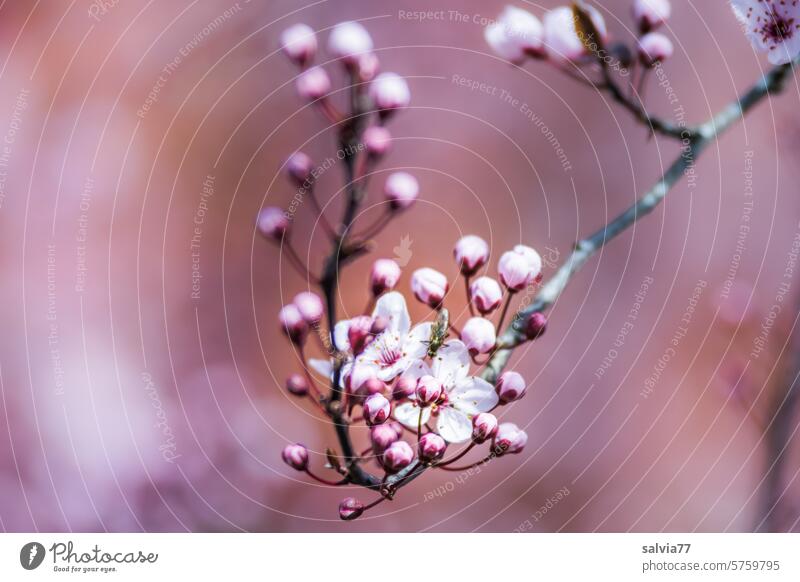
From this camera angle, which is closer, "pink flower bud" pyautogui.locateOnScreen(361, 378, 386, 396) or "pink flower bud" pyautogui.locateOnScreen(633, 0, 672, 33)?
"pink flower bud" pyautogui.locateOnScreen(361, 378, 386, 396)

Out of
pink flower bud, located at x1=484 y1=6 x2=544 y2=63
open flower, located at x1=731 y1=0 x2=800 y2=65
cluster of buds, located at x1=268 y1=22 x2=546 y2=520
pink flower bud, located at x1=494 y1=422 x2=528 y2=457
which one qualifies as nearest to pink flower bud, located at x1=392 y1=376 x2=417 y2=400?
cluster of buds, located at x1=268 y1=22 x2=546 y2=520

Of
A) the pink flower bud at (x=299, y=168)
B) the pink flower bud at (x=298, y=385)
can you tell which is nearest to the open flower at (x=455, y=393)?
the pink flower bud at (x=298, y=385)

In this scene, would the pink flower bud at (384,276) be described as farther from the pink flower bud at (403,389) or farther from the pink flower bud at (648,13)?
the pink flower bud at (648,13)

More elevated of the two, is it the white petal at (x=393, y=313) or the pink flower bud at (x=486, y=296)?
the pink flower bud at (x=486, y=296)

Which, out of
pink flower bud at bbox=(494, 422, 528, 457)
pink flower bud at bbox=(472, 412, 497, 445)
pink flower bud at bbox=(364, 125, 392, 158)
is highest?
pink flower bud at bbox=(364, 125, 392, 158)
